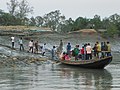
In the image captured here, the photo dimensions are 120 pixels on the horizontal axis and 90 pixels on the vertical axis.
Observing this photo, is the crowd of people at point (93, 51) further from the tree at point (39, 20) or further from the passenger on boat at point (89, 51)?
the tree at point (39, 20)

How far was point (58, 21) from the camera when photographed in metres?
113

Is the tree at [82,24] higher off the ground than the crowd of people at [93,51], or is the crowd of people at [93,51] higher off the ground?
the tree at [82,24]

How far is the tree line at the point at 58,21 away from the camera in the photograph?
80.0 m

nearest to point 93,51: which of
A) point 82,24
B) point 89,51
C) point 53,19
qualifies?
point 89,51

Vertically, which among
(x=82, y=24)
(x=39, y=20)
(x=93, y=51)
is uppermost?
(x=39, y=20)

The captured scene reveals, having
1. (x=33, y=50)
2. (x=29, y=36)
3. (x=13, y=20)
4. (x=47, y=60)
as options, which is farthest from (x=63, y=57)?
(x=13, y=20)

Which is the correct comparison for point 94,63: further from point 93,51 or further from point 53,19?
point 53,19

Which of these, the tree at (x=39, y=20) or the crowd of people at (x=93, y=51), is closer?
the crowd of people at (x=93, y=51)

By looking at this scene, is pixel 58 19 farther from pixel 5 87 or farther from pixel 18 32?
pixel 5 87

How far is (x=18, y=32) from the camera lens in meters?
63.4

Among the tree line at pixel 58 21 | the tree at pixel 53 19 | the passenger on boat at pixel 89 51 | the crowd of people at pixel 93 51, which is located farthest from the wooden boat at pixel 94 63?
the tree at pixel 53 19

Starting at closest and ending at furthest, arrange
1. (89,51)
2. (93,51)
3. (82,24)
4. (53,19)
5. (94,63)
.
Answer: (94,63)
(89,51)
(93,51)
(82,24)
(53,19)

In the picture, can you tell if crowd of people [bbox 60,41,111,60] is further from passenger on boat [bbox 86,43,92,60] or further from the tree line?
the tree line

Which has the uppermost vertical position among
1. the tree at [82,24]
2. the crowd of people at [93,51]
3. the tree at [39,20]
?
the tree at [39,20]
